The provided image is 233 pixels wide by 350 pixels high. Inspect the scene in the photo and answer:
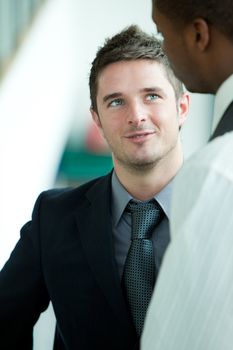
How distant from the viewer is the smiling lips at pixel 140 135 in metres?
1.27

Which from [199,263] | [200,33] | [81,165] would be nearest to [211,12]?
[200,33]

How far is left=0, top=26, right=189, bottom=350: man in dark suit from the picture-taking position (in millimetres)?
1152

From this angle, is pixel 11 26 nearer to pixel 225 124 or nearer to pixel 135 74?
pixel 135 74

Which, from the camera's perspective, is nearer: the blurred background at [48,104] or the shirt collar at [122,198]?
the shirt collar at [122,198]

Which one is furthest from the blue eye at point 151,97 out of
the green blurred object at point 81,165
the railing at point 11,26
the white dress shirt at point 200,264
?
the green blurred object at point 81,165

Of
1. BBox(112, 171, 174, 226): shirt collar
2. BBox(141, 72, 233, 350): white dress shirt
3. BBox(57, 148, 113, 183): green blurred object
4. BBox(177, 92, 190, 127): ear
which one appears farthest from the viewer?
BBox(57, 148, 113, 183): green blurred object

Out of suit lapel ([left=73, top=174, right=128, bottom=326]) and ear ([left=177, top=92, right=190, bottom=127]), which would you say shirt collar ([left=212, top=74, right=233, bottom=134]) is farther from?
ear ([left=177, top=92, right=190, bottom=127])

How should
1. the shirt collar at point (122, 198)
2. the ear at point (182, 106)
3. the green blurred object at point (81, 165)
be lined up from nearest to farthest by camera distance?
the shirt collar at point (122, 198) → the ear at point (182, 106) → the green blurred object at point (81, 165)

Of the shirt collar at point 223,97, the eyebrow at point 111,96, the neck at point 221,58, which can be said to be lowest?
the eyebrow at point 111,96

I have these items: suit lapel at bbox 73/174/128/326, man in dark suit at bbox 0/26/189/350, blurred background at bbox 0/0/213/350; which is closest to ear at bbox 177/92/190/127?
man in dark suit at bbox 0/26/189/350

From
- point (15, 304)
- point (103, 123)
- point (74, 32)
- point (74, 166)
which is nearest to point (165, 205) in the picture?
point (103, 123)

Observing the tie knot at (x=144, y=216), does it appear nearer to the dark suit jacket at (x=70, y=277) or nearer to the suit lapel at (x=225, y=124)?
the dark suit jacket at (x=70, y=277)

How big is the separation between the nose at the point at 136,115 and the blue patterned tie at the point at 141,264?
0.20m

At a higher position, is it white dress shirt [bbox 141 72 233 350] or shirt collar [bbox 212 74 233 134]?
shirt collar [bbox 212 74 233 134]
